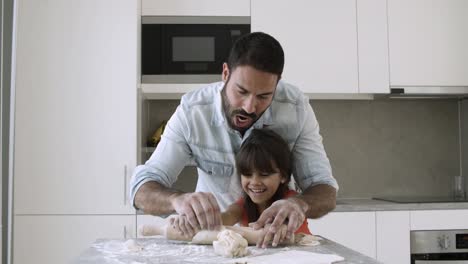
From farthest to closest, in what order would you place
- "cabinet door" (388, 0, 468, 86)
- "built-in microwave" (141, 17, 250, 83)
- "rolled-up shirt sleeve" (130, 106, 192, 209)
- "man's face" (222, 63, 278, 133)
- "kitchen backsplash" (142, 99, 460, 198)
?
"kitchen backsplash" (142, 99, 460, 198) → "cabinet door" (388, 0, 468, 86) → "built-in microwave" (141, 17, 250, 83) → "rolled-up shirt sleeve" (130, 106, 192, 209) → "man's face" (222, 63, 278, 133)

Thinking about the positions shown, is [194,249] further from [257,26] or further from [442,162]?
[442,162]

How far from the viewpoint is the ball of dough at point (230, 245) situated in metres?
1.17

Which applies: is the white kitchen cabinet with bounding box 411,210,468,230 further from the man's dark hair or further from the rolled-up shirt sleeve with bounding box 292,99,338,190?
the man's dark hair

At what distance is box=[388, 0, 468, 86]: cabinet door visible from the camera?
8.88ft

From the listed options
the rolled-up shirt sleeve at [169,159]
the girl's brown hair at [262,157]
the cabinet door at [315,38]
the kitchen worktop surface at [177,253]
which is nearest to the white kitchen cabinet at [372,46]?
the cabinet door at [315,38]

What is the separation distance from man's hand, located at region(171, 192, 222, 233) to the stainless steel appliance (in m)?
1.49

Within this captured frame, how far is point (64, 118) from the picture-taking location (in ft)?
7.97

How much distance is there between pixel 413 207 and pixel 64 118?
158cm

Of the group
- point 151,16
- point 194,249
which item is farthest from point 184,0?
point 194,249

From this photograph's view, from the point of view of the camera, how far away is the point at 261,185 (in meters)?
1.66

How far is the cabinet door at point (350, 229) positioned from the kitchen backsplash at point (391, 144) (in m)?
0.50

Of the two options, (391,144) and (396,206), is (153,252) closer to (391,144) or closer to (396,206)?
(396,206)

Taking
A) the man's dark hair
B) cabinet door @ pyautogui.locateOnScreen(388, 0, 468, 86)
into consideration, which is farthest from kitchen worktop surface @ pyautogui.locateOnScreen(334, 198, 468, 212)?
the man's dark hair

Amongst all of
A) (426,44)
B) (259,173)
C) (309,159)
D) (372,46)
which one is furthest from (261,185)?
(426,44)
